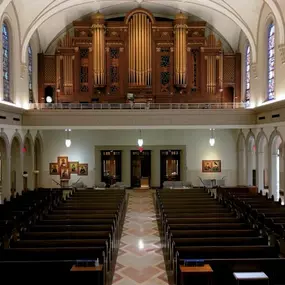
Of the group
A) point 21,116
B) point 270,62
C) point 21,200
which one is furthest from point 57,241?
point 270,62

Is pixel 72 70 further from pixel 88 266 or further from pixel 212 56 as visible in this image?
pixel 88 266

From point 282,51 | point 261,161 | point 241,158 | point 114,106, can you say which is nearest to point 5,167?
point 114,106

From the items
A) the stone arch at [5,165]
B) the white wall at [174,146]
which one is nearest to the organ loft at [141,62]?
the white wall at [174,146]

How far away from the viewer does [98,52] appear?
21953 millimetres

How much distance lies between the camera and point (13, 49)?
18.7 metres

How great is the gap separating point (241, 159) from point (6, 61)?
48.6 feet

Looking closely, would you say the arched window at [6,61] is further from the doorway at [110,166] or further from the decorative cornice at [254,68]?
the decorative cornice at [254,68]

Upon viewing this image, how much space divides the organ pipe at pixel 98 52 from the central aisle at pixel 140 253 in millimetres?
8306

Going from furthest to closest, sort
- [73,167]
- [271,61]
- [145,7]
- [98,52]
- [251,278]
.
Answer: [73,167]
[145,7]
[98,52]
[271,61]
[251,278]

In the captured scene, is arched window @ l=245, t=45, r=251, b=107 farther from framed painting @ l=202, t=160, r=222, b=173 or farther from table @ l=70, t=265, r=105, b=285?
table @ l=70, t=265, r=105, b=285

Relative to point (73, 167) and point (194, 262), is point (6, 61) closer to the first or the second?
point (73, 167)

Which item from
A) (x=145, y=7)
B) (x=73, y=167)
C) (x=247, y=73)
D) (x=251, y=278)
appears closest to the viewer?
(x=251, y=278)

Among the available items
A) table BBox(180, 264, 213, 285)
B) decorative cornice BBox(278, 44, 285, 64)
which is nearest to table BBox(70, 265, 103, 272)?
table BBox(180, 264, 213, 285)

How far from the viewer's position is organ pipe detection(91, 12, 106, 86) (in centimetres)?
2188
